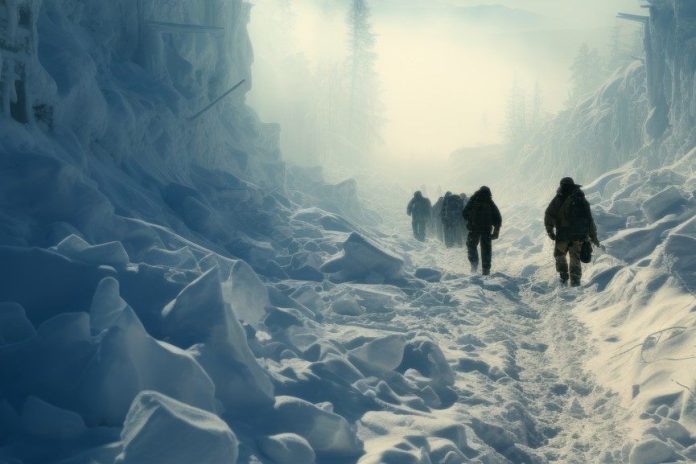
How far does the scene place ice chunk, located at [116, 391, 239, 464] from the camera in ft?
9.80

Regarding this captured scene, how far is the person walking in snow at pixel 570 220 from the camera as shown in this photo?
9148mm

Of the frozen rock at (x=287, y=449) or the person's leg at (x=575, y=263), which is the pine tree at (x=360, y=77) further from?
the frozen rock at (x=287, y=449)

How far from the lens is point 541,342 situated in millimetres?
7410

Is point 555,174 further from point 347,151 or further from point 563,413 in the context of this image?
point 563,413

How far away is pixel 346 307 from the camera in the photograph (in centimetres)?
838

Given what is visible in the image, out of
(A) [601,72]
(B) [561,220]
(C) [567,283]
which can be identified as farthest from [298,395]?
(A) [601,72]

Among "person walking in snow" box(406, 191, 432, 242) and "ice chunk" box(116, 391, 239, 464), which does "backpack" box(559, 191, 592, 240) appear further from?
"person walking in snow" box(406, 191, 432, 242)

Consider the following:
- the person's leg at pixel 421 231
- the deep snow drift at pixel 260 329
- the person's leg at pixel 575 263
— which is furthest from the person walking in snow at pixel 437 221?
the person's leg at pixel 575 263

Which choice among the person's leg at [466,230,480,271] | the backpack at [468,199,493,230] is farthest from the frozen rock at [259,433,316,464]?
the person's leg at [466,230,480,271]

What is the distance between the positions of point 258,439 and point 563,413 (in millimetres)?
2855

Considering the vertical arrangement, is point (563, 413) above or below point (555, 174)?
above

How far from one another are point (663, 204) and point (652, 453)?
1016 cm

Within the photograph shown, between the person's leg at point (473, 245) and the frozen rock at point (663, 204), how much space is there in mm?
3985

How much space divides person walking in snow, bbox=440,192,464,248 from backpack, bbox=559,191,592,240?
324 inches
